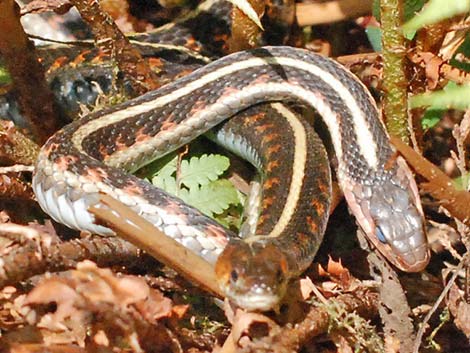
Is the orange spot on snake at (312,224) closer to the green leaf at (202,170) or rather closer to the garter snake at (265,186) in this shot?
the garter snake at (265,186)

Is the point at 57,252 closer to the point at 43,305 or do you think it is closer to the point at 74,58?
the point at 43,305

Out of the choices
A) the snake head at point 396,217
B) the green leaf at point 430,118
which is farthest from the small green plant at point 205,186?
the green leaf at point 430,118

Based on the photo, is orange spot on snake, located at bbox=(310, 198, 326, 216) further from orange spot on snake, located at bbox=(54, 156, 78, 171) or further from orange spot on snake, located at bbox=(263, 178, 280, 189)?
orange spot on snake, located at bbox=(54, 156, 78, 171)

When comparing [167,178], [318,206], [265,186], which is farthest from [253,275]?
[167,178]

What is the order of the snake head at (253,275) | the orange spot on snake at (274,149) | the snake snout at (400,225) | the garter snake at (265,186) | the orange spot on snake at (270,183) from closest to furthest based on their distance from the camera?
the snake head at (253,275) → the garter snake at (265,186) → the snake snout at (400,225) → the orange spot on snake at (270,183) → the orange spot on snake at (274,149)

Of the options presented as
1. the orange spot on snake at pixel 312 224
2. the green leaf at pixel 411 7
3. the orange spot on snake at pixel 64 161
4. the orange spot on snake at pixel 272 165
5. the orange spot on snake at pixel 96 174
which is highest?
the green leaf at pixel 411 7

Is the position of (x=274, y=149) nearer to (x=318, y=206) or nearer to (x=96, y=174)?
(x=318, y=206)

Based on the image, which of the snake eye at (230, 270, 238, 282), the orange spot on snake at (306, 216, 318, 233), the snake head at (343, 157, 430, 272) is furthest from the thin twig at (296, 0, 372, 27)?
the snake eye at (230, 270, 238, 282)
